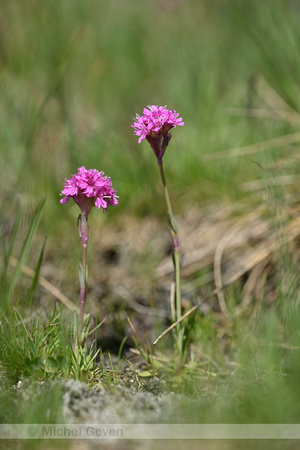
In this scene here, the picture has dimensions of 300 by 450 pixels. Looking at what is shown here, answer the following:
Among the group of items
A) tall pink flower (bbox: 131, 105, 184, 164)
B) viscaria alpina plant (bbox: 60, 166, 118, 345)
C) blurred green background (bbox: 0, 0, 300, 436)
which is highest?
blurred green background (bbox: 0, 0, 300, 436)

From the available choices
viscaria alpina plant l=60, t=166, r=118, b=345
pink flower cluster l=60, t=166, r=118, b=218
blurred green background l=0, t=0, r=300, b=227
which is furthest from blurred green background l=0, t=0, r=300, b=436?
pink flower cluster l=60, t=166, r=118, b=218

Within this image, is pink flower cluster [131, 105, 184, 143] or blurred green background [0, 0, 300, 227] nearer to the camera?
pink flower cluster [131, 105, 184, 143]

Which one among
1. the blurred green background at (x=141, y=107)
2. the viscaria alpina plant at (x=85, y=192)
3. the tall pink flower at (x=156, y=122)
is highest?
the blurred green background at (x=141, y=107)

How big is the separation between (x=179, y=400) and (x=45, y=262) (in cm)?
143

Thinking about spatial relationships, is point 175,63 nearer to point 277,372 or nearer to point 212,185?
point 212,185

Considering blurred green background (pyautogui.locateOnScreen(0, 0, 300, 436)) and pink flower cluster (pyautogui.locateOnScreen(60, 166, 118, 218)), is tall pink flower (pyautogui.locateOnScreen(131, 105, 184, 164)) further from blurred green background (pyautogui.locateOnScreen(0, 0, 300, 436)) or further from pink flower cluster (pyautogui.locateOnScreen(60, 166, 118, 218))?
blurred green background (pyautogui.locateOnScreen(0, 0, 300, 436))

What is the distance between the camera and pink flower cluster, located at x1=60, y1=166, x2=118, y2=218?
4.42 feet

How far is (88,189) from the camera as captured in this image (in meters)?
1.34

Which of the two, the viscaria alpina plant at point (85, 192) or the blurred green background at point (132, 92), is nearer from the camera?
the viscaria alpina plant at point (85, 192)

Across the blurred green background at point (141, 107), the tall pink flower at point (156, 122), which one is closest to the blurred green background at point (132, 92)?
the blurred green background at point (141, 107)

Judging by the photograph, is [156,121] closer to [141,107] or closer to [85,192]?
[85,192]

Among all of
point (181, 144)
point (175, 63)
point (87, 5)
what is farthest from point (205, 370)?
point (87, 5)

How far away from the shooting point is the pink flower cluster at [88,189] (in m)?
1.35

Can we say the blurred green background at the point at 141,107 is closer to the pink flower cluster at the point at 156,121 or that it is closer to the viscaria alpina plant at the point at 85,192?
the viscaria alpina plant at the point at 85,192
